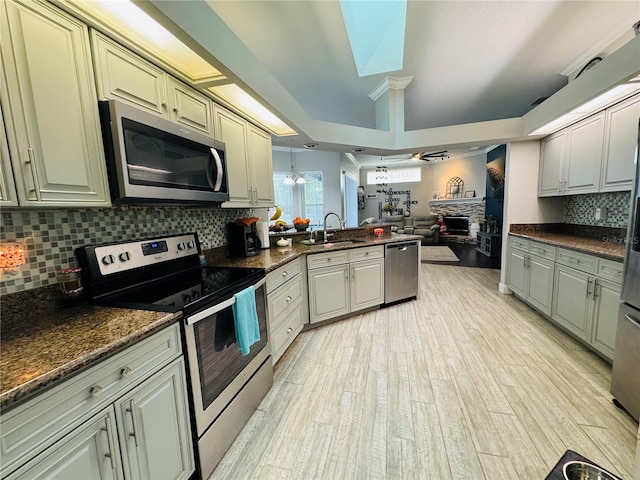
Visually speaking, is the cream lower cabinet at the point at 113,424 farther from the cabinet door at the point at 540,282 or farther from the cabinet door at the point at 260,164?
the cabinet door at the point at 540,282

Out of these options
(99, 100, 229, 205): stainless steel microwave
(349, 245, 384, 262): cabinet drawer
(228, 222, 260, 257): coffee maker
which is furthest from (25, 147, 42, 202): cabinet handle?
(349, 245, 384, 262): cabinet drawer

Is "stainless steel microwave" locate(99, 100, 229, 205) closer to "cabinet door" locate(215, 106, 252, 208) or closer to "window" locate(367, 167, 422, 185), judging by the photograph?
"cabinet door" locate(215, 106, 252, 208)

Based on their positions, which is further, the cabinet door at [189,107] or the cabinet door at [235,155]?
the cabinet door at [235,155]

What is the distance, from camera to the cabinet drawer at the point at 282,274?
2.00m

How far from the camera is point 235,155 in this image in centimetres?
212

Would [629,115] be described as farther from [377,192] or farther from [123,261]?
[377,192]

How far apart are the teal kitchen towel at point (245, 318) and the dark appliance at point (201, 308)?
34mm

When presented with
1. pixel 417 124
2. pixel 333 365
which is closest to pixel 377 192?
pixel 417 124

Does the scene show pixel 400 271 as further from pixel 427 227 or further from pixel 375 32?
pixel 427 227

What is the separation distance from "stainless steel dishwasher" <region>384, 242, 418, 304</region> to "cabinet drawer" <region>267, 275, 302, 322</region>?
1.32 m

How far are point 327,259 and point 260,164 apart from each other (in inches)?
48.0

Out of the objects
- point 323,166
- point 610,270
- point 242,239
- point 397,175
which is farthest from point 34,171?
point 397,175

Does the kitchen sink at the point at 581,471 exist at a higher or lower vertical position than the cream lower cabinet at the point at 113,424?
lower

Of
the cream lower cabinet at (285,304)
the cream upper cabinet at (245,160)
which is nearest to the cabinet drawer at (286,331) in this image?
the cream lower cabinet at (285,304)
